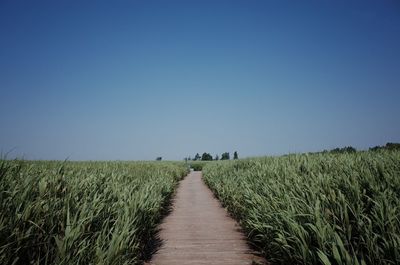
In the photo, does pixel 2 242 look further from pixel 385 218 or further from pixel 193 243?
pixel 385 218

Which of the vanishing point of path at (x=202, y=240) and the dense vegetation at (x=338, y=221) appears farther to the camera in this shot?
the vanishing point of path at (x=202, y=240)

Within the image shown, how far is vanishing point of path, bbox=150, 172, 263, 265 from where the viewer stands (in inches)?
187

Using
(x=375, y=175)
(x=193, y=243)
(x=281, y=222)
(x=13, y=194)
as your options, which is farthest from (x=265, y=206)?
(x=13, y=194)

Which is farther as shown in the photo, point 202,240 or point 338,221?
point 202,240

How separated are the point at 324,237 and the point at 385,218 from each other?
2.67 ft

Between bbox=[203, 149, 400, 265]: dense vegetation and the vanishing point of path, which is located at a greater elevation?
bbox=[203, 149, 400, 265]: dense vegetation

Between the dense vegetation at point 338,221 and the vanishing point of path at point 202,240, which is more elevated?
the dense vegetation at point 338,221

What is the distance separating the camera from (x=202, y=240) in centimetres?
590

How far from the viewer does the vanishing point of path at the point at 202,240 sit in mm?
4762

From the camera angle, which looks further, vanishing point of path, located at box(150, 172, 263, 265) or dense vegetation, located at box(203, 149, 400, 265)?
vanishing point of path, located at box(150, 172, 263, 265)

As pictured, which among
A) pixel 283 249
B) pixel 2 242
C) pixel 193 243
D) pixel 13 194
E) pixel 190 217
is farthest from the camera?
pixel 190 217

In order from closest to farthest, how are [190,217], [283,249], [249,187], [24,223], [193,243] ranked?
[24,223] < [283,249] < [193,243] < [249,187] < [190,217]

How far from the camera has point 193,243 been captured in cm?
569

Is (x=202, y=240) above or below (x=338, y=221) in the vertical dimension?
below
